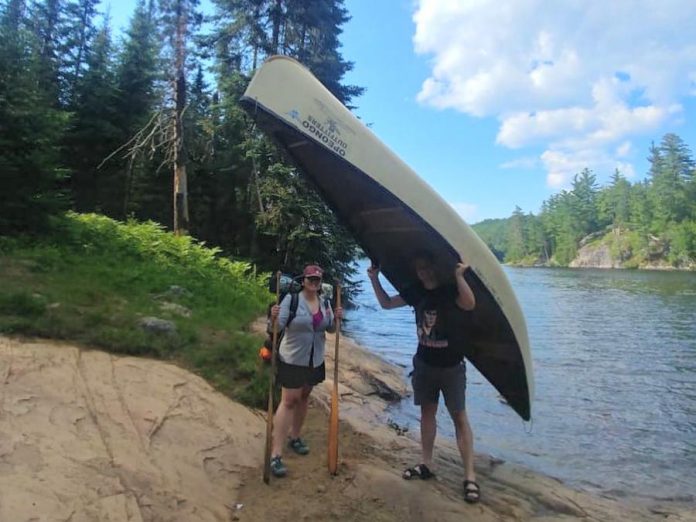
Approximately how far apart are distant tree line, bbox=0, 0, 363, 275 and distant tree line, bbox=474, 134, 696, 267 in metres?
77.2

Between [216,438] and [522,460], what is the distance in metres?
4.13

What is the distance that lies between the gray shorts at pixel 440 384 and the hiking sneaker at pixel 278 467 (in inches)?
51.8

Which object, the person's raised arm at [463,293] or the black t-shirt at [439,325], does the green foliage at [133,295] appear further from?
the person's raised arm at [463,293]

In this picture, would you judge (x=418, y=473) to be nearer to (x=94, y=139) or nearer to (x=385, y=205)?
(x=385, y=205)

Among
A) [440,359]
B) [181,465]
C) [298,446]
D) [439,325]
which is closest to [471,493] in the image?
[440,359]

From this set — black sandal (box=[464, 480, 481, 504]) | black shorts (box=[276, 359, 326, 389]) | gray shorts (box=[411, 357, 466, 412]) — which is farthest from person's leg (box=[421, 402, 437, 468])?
black shorts (box=[276, 359, 326, 389])

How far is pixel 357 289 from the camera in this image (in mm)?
19281

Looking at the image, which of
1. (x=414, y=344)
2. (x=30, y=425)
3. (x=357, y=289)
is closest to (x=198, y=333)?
(x=30, y=425)

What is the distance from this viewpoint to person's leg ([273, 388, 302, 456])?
4.81 metres

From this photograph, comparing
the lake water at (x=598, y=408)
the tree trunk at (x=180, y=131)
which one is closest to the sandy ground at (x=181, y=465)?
the lake water at (x=598, y=408)

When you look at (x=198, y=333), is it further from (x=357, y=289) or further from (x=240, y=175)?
(x=240, y=175)

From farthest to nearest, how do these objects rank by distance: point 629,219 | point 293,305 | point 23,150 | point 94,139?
point 629,219, point 94,139, point 23,150, point 293,305

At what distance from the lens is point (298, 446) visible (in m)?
5.27

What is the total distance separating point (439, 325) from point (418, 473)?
4.77ft
